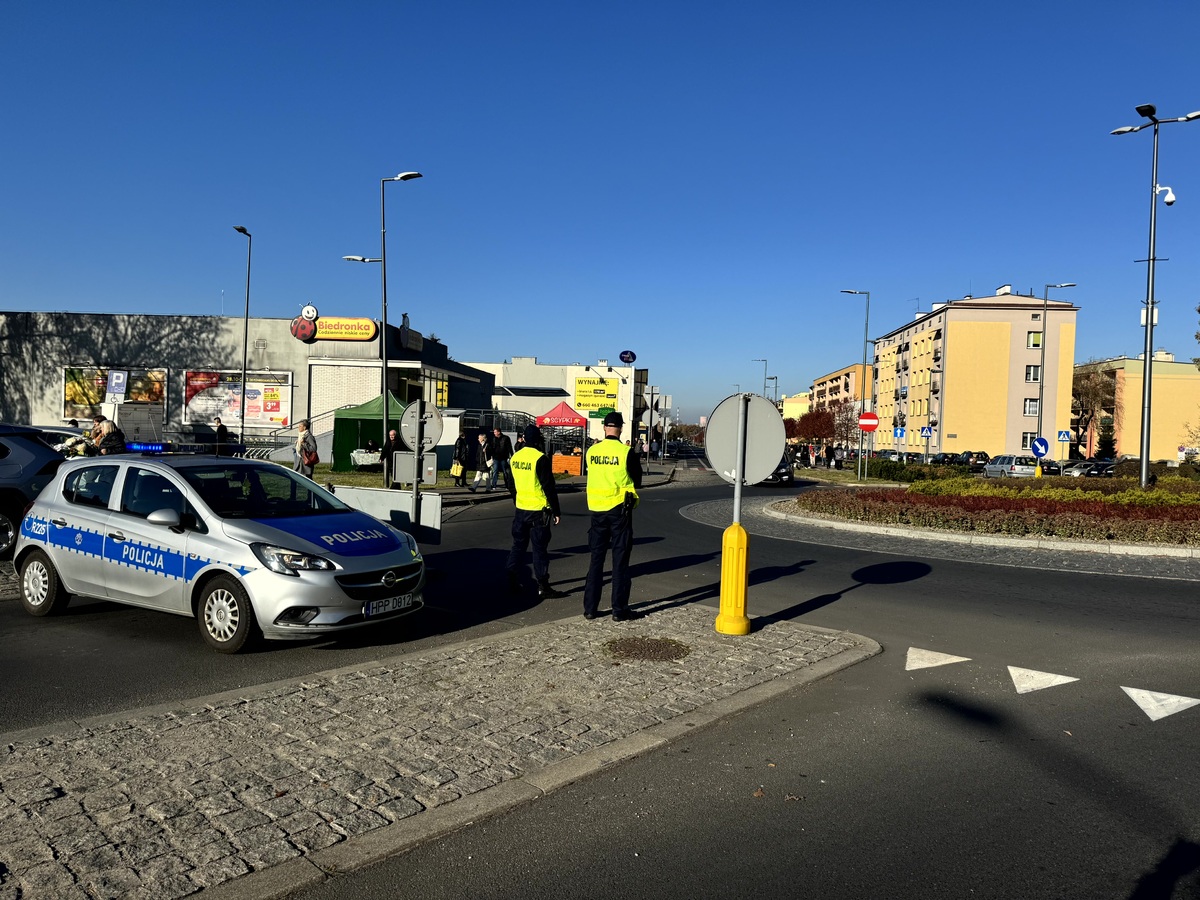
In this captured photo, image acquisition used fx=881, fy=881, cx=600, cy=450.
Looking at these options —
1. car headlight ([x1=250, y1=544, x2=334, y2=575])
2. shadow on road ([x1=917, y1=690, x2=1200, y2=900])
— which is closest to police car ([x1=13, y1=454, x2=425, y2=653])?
car headlight ([x1=250, y1=544, x2=334, y2=575])

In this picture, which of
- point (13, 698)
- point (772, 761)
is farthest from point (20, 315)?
point (772, 761)

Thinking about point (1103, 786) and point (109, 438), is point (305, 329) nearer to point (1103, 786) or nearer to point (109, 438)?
point (109, 438)

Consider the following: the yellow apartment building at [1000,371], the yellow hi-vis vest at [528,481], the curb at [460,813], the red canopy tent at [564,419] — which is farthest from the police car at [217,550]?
the yellow apartment building at [1000,371]

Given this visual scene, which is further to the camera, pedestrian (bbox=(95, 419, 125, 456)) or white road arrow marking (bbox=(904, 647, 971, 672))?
pedestrian (bbox=(95, 419, 125, 456))

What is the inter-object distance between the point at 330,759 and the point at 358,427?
26.4 meters

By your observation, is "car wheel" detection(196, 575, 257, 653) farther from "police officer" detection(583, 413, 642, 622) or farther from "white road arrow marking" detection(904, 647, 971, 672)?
"white road arrow marking" detection(904, 647, 971, 672)

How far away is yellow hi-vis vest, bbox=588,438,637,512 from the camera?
25.7 feet

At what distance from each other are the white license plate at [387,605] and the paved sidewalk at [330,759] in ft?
1.68

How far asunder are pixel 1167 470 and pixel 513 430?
25.5m

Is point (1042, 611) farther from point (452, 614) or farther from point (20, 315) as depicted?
point (20, 315)

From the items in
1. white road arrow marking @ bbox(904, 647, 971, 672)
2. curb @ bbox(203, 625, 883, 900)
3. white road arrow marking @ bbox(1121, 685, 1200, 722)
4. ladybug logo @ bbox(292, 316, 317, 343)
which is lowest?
white road arrow marking @ bbox(904, 647, 971, 672)

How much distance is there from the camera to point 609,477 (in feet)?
25.8

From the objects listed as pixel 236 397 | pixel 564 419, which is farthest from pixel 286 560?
pixel 236 397

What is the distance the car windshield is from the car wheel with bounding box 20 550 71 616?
1696mm
